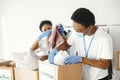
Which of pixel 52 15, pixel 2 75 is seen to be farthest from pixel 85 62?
pixel 52 15

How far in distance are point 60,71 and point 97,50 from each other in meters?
0.43

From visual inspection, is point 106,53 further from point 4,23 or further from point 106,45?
point 4,23

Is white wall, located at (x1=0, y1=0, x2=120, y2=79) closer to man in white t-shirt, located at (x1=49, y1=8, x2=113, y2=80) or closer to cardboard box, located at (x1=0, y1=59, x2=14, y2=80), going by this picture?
man in white t-shirt, located at (x1=49, y1=8, x2=113, y2=80)

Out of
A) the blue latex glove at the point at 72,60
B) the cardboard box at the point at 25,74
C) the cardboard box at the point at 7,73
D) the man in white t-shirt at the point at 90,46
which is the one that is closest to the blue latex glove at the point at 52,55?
the man in white t-shirt at the point at 90,46

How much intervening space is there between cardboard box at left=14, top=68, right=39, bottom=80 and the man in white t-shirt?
0.96ft

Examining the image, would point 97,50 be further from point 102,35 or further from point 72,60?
point 72,60

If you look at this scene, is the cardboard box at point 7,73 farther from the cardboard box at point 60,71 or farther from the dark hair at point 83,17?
the dark hair at point 83,17

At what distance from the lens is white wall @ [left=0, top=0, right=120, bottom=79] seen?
7.40ft

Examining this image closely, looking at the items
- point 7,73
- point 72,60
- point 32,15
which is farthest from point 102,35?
point 32,15

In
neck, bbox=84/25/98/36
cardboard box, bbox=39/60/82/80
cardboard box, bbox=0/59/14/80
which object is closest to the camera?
cardboard box, bbox=39/60/82/80

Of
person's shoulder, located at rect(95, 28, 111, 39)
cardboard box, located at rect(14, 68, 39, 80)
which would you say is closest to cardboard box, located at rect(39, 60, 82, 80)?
cardboard box, located at rect(14, 68, 39, 80)

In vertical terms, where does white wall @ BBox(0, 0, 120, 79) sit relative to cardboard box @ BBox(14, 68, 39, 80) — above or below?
above

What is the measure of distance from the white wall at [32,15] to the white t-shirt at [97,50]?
0.52m

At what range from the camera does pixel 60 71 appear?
1.51 meters
